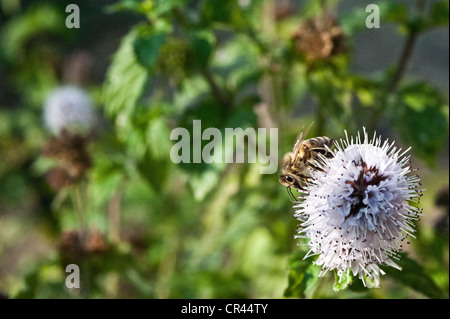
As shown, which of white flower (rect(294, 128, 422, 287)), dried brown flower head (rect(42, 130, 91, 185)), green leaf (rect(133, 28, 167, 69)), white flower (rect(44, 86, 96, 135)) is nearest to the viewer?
white flower (rect(294, 128, 422, 287))

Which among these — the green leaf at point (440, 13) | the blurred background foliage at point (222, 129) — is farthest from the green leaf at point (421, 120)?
the green leaf at point (440, 13)

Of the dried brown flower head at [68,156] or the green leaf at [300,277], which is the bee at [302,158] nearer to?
the green leaf at [300,277]

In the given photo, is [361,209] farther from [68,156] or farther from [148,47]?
[68,156]

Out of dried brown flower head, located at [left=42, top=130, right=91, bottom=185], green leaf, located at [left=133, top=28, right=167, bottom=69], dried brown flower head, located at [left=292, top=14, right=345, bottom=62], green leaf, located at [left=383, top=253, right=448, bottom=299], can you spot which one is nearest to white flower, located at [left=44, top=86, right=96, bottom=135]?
dried brown flower head, located at [left=42, top=130, right=91, bottom=185]

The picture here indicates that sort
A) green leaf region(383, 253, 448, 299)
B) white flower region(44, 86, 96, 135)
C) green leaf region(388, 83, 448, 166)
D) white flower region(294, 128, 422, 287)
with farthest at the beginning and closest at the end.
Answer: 1. white flower region(44, 86, 96, 135)
2. green leaf region(388, 83, 448, 166)
3. green leaf region(383, 253, 448, 299)
4. white flower region(294, 128, 422, 287)

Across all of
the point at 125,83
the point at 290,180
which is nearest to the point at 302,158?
the point at 290,180

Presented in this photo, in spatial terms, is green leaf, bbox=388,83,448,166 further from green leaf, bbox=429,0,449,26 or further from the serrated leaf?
the serrated leaf
